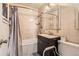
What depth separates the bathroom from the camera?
1.51 metres

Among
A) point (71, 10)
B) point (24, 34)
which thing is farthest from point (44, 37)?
point (71, 10)

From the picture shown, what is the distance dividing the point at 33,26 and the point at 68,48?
0.52 m

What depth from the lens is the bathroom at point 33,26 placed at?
1510 millimetres

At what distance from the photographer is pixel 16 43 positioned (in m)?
1.53

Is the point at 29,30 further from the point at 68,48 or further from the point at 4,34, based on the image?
the point at 68,48

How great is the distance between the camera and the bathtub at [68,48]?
1480mm

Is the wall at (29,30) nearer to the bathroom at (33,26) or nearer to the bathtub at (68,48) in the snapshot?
the bathroom at (33,26)

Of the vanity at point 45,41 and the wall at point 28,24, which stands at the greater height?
the wall at point 28,24

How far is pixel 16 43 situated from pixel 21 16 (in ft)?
1.15

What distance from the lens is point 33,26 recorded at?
154cm

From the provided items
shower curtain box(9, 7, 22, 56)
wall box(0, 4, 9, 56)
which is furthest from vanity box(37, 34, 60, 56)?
wall box(0, 4, 9, 56)

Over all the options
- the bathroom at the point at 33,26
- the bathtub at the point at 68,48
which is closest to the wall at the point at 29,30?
the bathroom at the point at 33,26

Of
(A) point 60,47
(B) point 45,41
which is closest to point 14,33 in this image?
(B) point 45,41

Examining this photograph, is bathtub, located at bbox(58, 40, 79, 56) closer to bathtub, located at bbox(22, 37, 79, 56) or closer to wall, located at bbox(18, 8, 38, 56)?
bathtub, located at bbox(22, 37, 79, 56)
